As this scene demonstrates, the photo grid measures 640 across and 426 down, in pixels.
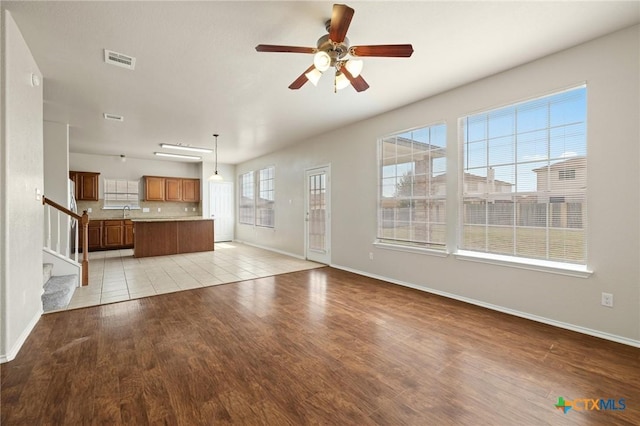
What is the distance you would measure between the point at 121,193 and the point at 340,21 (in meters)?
8.77

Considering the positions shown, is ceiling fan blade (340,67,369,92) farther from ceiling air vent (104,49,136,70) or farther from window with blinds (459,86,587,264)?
ceiling air vent (104,49,136,70)

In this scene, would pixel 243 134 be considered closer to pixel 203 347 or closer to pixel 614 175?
pixel 203 347

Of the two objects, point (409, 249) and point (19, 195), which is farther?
point (409, 249)

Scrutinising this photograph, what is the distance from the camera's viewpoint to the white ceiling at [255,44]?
88.7 inches

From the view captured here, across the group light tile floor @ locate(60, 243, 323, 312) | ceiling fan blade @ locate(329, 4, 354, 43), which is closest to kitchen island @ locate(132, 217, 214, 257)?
light tile floor @ locate(60, 243, 323, 312)

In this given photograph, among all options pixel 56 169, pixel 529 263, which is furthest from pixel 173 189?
pixel 529 263

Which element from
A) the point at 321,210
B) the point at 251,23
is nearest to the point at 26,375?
the point at 251,23

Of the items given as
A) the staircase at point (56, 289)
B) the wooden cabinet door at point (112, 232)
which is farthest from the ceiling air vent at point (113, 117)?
the wooden cabinet door at point (112, 232)

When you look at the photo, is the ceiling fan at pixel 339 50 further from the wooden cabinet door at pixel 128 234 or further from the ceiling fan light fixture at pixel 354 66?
the wooden cabinet door at pixel 128 234

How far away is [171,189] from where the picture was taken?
347 inches

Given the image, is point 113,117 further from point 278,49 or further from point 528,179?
point 528,179

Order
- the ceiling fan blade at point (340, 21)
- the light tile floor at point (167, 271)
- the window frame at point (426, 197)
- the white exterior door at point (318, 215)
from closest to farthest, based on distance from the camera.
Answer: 1. the ceiling fan blade at point (340, 21)
2. the window frame at point (426, 197)
3. the light tile floor at point (167, 271)
4. the white exterior door at point (318, 215)

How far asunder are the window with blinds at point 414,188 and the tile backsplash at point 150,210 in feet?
22.7

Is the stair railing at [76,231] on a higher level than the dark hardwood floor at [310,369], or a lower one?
higher
